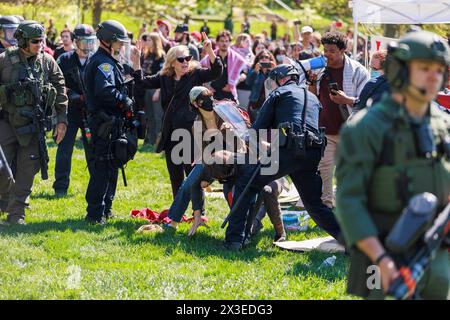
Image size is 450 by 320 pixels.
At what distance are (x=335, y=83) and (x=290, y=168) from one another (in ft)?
4.58

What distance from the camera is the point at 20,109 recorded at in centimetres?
845

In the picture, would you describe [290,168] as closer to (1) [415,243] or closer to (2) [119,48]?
(2) [119,48]

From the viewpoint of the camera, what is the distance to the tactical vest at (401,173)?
4031mm

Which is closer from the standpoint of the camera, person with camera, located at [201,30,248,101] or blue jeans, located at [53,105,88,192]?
blue jeans, located at [53,105,88,192]

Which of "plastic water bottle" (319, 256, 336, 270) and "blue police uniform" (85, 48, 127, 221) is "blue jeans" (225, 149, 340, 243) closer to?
"plastic water bottle" (319, 256, 336, 270)

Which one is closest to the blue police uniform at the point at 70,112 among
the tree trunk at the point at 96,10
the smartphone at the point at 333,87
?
the smartphone at the point at 333,87

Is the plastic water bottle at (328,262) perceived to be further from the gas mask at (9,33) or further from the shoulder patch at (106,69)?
the gas mask at (9,33)

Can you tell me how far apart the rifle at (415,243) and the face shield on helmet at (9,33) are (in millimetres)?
6402

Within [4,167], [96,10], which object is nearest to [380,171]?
[4,167]

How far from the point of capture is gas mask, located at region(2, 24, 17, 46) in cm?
934

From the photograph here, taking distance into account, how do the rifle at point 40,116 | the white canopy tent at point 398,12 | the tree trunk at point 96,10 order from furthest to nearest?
the tree trunk at point 96,10, the white canopy tent at point 398,12, the rifle at point 40,116

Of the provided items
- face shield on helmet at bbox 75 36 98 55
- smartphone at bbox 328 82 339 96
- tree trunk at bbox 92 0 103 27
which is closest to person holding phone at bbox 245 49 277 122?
face shield on helmet at bbox 75 36 98 55

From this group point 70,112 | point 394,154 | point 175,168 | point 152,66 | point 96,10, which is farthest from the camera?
point 96,10

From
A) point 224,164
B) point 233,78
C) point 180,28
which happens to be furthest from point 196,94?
point 180,28
